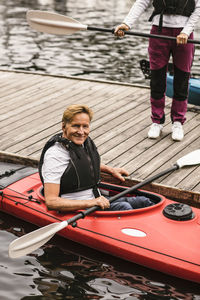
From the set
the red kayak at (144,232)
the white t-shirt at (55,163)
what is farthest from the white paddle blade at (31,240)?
the white t-shirt at (55,163)

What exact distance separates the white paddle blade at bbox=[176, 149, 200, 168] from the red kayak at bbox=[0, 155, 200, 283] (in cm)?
46

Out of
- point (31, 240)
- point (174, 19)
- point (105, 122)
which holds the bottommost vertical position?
point (31, 240)

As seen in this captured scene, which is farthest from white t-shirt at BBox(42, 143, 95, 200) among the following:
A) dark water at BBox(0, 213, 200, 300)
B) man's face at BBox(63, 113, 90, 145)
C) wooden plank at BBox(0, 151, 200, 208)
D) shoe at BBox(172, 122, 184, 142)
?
shoe at BBox(172, 122, 184, 142)

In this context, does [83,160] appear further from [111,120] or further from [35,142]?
[111,120]

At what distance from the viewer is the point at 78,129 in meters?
4.04

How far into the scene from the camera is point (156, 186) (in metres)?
4.79

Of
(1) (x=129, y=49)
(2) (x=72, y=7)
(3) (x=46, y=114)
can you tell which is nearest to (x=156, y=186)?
(3) (x=46, y=114)

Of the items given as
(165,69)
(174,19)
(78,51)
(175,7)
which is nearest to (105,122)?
(165,69)

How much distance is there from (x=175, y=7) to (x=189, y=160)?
5.09ft

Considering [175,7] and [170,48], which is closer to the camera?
[175,7]

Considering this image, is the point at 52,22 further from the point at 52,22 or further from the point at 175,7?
the point at 175,7

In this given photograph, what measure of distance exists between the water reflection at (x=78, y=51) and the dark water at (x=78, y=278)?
7036 millimetres

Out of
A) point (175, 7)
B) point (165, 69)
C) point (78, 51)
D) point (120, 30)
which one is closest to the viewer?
point (175, 7)

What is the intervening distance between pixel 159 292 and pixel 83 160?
3.92ft
